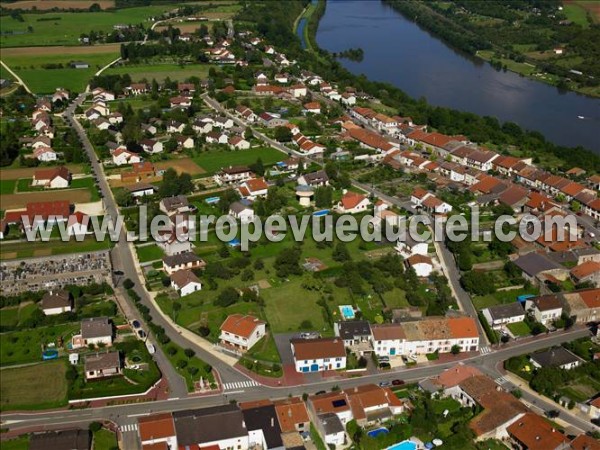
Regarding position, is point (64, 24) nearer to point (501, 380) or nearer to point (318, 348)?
point (318, 348)

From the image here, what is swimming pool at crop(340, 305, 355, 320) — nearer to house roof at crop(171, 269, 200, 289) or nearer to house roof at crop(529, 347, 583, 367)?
house roof at crop(171, 269, 200, 289)

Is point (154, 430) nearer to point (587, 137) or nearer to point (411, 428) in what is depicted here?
point (411, 428)

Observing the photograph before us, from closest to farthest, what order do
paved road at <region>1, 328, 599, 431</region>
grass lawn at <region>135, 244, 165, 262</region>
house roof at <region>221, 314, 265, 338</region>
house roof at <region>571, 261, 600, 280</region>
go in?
paved road at <region>1, 328, 599, 431</region> → house roof at <region>221, 314, 265, 338</region> → house roof at <region>571, 261, 600, 280</region> → grass lawn at <region>135, 244, 165, 262</region>

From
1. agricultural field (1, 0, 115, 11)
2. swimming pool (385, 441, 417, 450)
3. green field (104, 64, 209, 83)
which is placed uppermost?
agricultural field (1, 0, 115, 11)

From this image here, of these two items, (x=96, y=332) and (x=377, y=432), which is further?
(x=96, y=332)

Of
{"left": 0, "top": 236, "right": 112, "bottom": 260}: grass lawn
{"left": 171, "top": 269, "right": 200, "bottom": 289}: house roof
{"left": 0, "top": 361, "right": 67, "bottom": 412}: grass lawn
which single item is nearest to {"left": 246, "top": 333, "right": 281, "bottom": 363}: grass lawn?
{"left": 171, "top": 269, "right": 200, "bottom": 289}: house roof

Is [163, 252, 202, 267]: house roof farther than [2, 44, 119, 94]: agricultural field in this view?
No

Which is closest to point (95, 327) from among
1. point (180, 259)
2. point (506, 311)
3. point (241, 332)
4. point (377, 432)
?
point (241, 332)
